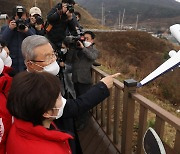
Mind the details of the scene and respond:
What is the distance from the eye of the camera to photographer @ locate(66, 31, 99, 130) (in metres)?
3.52

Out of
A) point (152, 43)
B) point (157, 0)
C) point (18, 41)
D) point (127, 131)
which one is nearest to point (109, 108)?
point (127, 131)

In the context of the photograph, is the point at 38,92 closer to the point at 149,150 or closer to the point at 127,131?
the point at 149,150

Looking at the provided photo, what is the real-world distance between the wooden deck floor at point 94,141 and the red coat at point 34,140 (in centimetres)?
201

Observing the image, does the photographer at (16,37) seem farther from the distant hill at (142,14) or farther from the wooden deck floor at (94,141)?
the distant hill at (142,14)

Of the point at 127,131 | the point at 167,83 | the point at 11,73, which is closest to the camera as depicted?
the point at 11,73

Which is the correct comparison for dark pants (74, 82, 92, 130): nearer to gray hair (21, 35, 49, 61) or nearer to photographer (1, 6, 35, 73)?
photographer (1, 6, 35, 73)

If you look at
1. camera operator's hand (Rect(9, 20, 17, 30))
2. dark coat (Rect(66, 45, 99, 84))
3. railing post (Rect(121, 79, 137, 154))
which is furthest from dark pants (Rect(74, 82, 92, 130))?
camera operator's hand (Rect(9, 20, 17, 30))

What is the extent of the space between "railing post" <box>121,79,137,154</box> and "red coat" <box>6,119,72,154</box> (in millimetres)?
1200

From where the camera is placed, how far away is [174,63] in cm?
600

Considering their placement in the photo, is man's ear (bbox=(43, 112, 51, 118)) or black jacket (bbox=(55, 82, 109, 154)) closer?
man's ear (bbox=(43, 112, 51, 118))

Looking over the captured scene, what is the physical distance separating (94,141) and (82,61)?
120cm

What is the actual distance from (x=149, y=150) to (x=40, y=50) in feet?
3.61

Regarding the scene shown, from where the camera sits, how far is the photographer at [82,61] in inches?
139

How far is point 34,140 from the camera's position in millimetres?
1305
